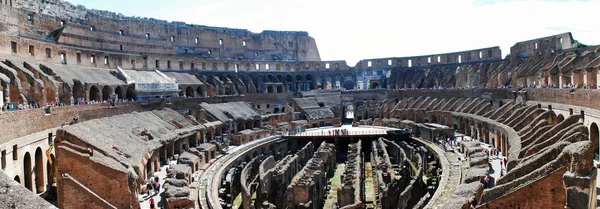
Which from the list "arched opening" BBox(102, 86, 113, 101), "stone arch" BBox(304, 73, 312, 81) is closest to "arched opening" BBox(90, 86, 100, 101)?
"arched opening" BBox(102, 86, 113, 101)

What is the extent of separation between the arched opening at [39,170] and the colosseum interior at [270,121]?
2.7 inches

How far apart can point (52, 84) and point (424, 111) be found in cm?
3526

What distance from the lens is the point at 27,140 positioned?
21.0 meters

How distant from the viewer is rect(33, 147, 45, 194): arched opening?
874 inches

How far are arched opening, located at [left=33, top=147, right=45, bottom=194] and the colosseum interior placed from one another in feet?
0.22

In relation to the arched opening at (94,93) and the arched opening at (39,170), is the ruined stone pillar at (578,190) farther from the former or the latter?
the arched opening at (94,93)

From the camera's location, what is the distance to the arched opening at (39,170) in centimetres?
2219

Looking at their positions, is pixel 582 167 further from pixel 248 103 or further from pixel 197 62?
pixel 197 62

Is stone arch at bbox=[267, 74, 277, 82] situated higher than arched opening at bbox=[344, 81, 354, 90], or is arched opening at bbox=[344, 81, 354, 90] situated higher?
stone arch at bbox=[267, 74, 277, 82]

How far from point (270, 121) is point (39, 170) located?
29.6m

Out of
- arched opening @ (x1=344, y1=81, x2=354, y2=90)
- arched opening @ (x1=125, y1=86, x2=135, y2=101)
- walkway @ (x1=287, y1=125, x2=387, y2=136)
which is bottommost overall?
walkway @ (x1=287, y1=125, x2=387, y2=136)

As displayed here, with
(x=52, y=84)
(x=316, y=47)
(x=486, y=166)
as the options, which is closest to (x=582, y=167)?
(x=486, y=166)

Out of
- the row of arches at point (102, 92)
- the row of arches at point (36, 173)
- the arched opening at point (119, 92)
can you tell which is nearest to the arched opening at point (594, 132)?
→ the row of arches at point (36, 173)

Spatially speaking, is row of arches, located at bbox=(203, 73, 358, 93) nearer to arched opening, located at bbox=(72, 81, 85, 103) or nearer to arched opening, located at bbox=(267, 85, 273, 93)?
arched opening, located at bbox=(267, 85, 273, 93)
